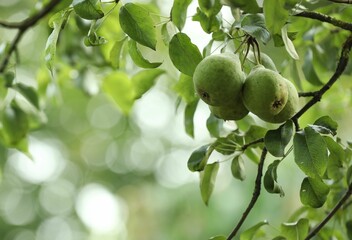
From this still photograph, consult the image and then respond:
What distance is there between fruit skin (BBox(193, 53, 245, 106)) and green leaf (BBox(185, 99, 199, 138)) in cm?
25

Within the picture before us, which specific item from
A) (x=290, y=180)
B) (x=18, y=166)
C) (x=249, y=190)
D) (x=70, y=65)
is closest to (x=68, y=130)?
(x=18, y=166)

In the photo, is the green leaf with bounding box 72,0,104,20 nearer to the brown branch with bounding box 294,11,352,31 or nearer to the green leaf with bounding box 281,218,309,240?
the brown branch with bounding box 294,11,352,31

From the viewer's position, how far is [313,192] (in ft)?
2.57

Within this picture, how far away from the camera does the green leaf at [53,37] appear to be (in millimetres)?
722

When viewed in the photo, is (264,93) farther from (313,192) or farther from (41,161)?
(41,161)

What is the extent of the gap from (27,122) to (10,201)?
4902 mm

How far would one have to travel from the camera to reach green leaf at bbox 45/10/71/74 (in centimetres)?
72

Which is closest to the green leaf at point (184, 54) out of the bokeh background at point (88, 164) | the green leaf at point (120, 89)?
the green leaf at point (120, 89)

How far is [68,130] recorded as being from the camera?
5590mm

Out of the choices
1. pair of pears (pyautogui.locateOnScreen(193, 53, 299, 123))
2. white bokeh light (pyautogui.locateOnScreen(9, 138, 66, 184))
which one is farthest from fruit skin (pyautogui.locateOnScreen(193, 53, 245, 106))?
white bokeh light (pyautogui.locateOnScreen(9, 138, 66, 184))

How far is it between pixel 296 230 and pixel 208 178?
0.14 m

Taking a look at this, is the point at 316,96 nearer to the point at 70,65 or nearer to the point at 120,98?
the point at 120,98

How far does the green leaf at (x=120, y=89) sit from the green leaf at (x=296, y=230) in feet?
1.58

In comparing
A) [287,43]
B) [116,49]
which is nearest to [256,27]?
[287,43]
